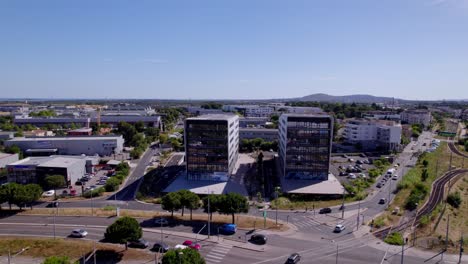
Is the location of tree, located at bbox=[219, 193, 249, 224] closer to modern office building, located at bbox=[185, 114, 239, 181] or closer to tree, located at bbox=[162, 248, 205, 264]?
tree, located at bbox=[162, 248, 205, 264]

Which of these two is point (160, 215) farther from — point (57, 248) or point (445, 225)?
point (445, 225)

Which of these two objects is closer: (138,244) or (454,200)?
(138,244)

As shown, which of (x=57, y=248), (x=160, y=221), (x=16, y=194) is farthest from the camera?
(x=16, y=194)

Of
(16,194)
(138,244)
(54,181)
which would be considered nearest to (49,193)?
(54,181)

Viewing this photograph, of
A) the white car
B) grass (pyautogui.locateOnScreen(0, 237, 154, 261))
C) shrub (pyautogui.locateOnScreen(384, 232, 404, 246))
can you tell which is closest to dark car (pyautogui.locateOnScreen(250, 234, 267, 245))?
grass (pyautogui.locateOnScreen(0, 237, 154, 261))

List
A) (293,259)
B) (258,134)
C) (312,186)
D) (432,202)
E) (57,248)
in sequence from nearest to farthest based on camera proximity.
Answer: (293,259)
(57,248)
(432,202)
(312,186)
(258,134)

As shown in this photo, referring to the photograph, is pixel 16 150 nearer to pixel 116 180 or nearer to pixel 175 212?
A: pixel 116 180

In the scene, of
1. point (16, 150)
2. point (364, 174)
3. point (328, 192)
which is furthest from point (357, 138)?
point (16, 150)
